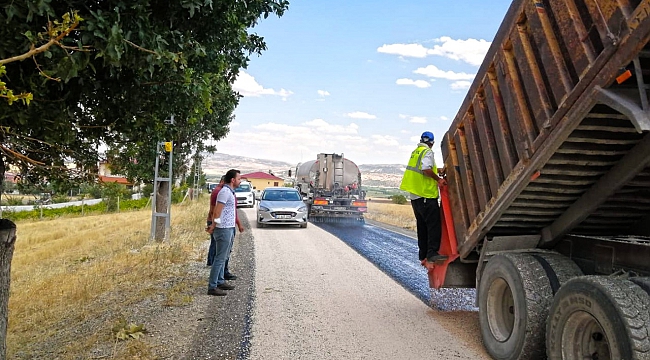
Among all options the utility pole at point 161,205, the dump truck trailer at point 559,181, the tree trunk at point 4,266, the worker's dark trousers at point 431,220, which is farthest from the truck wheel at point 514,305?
the utility pole at point 161,205

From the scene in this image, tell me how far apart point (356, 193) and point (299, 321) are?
57.5 feet

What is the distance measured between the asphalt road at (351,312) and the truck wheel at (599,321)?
1273mm

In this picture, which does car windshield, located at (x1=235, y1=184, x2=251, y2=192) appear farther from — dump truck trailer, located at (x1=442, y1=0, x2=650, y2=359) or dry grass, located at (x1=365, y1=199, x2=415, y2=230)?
A: dump truck trailer, located at (x1=442, y1=0, x2=650, y2=359)

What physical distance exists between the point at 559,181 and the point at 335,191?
19.2m

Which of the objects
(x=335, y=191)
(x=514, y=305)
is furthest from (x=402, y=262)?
(x=335, y=191)

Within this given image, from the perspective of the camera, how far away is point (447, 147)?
575 centimetres

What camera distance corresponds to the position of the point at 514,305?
4.43 m

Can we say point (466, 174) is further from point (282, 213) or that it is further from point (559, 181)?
point (282, 213)

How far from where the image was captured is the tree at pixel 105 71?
291 cm

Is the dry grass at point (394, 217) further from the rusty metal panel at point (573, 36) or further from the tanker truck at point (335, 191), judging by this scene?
the rusty metal panel at point (573, 36)

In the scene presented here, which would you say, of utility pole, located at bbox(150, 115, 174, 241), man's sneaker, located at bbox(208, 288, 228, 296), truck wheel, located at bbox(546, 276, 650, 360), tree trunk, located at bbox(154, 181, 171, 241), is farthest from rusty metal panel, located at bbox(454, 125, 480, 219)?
tree trunk, located at bbox(154, 181, 171, 241)

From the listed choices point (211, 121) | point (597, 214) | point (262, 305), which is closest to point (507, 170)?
point (597, 214)

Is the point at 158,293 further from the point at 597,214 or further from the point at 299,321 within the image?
the point at 597,214

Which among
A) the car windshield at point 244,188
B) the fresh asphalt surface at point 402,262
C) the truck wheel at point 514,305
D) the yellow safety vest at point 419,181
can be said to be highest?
the yellow safety vest at point 419,181
